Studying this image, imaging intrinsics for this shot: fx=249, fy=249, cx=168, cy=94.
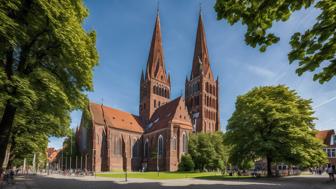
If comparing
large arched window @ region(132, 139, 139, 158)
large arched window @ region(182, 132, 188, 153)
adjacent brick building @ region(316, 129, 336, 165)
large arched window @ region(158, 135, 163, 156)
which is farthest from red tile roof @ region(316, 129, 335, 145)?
large arched window @ region(132, 139, 139, 158)

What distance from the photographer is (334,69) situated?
208 inches

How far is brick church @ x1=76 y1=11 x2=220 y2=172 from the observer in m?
52.4

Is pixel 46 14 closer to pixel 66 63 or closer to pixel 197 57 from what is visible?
pixel 66 63

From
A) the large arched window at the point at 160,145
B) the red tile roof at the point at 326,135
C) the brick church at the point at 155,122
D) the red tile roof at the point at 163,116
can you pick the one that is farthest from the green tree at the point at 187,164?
the red tile roof at the point at 326,135

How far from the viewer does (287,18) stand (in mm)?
5184

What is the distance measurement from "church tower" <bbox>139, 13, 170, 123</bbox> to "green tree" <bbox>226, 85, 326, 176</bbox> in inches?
1640

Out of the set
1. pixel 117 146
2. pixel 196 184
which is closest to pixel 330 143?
pixel 117 146

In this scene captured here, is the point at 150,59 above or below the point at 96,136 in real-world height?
above

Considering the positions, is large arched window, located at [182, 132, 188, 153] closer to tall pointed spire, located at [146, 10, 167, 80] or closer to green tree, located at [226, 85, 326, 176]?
tall pointed spire, located at [146, 10, 167, 80]

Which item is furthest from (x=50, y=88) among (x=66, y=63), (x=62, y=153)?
(x=62, y=153)

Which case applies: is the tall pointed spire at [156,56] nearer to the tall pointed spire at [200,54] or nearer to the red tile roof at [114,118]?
the tall pointed spire at [200,54]

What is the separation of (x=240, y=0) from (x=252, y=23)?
0.56m

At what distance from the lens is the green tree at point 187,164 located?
149 feet

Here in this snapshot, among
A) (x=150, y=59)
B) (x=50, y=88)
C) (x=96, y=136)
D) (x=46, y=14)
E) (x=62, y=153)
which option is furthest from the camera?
(x=150, y=59)
